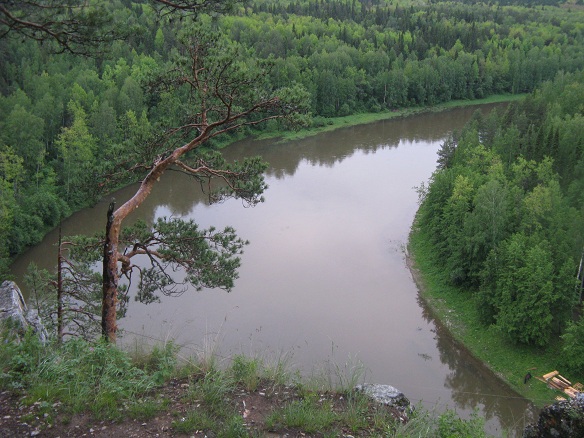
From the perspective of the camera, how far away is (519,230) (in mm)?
20109

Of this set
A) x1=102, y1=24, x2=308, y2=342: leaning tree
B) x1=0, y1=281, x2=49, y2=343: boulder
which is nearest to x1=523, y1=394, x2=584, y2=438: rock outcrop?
x1=102, y1=24, x2=308, y2=342: leaning tree

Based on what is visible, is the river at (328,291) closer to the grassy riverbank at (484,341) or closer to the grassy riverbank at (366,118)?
the grassy riverbank at (484,341)

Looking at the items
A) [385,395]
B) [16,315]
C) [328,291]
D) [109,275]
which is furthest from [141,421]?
[328,291]

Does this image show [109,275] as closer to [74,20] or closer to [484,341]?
[74,20]

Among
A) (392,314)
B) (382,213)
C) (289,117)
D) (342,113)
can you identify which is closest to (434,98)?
(342,113)

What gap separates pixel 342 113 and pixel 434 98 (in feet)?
36.6

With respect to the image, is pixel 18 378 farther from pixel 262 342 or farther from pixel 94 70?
pixel 94 70

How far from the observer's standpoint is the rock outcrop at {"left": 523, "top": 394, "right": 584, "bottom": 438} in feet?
17.5

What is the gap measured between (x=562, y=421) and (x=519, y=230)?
15740 millimetres

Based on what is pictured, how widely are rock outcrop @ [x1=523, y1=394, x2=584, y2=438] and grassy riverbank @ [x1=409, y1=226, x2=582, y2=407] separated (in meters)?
11.4

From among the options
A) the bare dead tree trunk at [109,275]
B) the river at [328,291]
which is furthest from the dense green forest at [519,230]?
the bare dead tree trunk at [109,275]

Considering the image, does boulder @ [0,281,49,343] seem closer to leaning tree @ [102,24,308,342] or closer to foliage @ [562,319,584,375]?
leaning tree @ [102,24,308,342]

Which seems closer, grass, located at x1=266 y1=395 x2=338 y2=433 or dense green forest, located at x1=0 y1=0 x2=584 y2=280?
grass, located at x1=266 y1=395 x2=338 y2=433

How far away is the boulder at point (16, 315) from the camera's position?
7.85m
